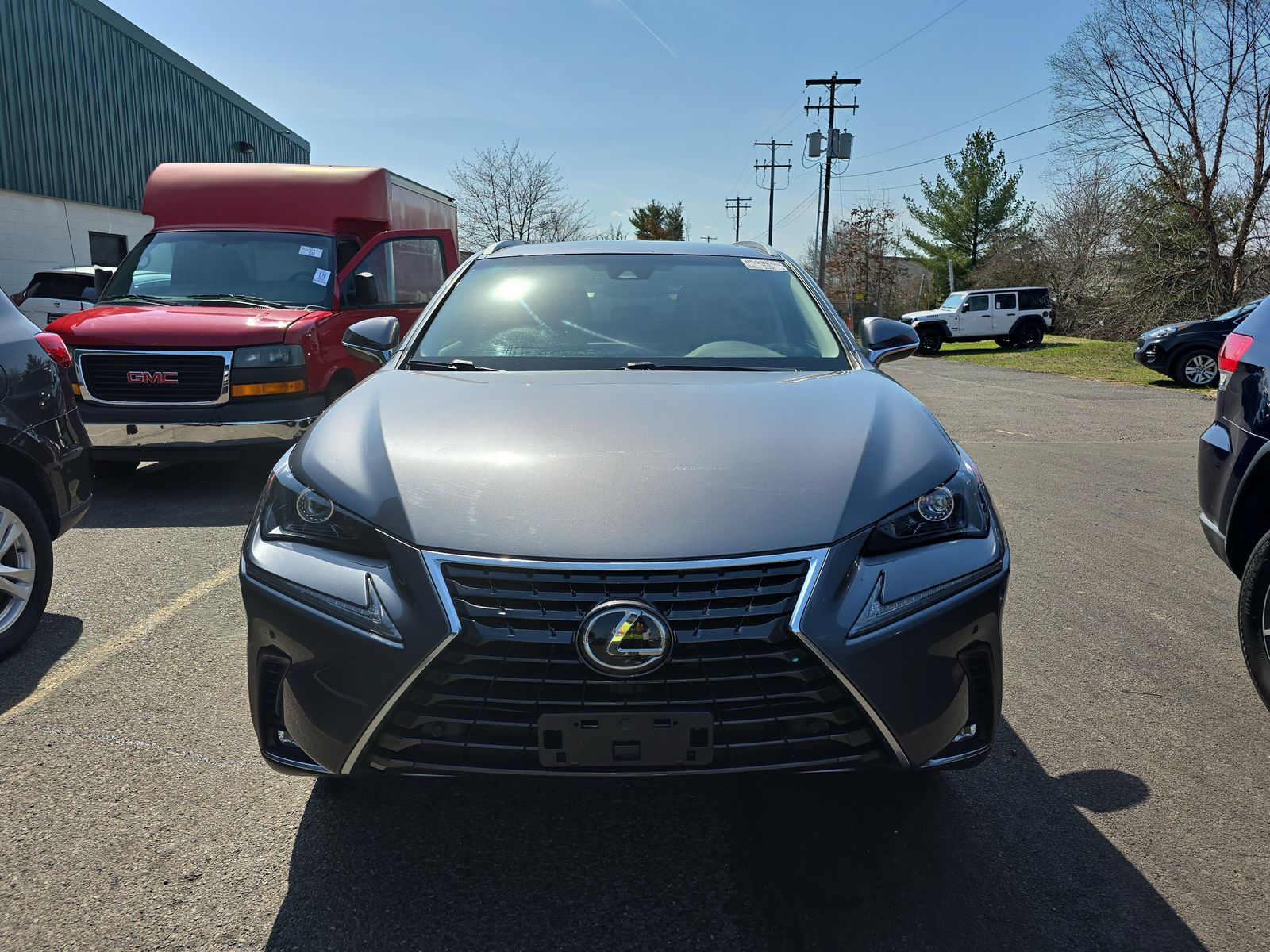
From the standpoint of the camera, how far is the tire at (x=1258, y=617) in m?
3.44

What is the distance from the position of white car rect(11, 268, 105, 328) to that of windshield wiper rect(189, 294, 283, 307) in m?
9.17

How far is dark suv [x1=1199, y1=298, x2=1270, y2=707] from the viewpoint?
3.49 metres

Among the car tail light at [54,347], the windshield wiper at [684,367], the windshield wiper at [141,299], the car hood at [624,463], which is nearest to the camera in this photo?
the car hood at [624,463]

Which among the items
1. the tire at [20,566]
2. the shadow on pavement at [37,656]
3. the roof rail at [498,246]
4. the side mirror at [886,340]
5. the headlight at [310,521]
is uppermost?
the roof rail at [498,246]

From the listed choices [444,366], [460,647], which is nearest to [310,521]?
[460,647]

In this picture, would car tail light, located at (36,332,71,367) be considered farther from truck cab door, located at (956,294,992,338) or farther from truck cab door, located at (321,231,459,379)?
truck cab door, located at (956,294,992,338)

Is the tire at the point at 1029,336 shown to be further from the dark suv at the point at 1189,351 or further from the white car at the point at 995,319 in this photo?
the dark suv at the point at 1189,351

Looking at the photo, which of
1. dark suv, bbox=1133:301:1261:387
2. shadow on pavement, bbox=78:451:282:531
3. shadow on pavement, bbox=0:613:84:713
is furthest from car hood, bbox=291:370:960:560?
dark suv, bbox=1133:301:1261:387

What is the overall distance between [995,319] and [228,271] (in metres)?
29.6

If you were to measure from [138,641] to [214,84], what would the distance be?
3369 cm

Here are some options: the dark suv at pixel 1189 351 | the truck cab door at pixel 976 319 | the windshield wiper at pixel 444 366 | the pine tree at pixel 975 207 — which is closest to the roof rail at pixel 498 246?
the windshield wiper at pixel 444 366

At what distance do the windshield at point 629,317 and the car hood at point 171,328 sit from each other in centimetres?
360

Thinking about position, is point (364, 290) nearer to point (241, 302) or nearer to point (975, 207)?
point (241, 302)

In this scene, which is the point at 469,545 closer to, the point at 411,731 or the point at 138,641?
the point at 411,731
